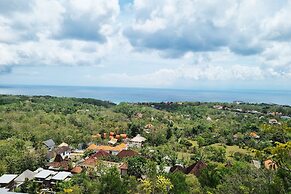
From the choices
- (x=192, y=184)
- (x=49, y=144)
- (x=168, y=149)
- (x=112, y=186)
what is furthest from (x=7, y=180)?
(x=168, y=149)

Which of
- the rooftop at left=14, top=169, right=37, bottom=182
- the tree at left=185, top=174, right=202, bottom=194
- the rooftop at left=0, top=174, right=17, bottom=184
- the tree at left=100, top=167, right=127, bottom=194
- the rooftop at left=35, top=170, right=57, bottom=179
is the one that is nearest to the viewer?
the tree at left=100, top=167, right=127, bottom=194

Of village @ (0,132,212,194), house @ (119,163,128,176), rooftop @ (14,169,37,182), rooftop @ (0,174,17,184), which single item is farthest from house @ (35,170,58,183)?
house @ (119,163,128,176)

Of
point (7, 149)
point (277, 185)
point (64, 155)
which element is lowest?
point (64, 155)

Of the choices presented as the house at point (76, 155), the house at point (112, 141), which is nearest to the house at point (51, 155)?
the house at point (76, 155)

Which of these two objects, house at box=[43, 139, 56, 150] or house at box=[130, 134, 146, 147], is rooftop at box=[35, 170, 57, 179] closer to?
house at box=[43, 139, 56, 150]

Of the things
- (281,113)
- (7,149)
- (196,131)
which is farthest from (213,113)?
(7,149)

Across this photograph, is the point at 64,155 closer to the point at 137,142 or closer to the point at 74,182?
the point at 137,142

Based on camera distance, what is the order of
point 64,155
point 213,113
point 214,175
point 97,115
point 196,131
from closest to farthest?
1. point 214,175
2. point 64,155
3. point 196,131
4. point 97,115
5. point 213,113

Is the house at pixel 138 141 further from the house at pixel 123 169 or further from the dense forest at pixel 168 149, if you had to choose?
the house at pixel 123 169
